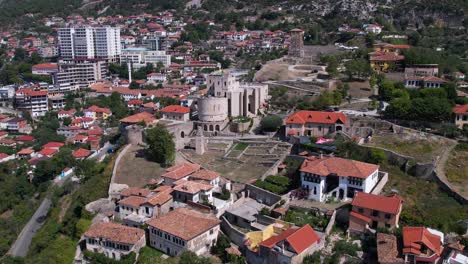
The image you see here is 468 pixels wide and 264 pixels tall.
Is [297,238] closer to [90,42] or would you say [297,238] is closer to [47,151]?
[47,151]

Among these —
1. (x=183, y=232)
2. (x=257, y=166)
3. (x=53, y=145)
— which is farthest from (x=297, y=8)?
(x=183, y=232)

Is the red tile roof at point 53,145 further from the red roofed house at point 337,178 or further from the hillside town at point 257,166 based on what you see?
the red roofed house at point 337,178

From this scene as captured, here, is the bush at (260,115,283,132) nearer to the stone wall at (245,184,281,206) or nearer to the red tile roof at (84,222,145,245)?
the stone wall at (245,184,281,206)

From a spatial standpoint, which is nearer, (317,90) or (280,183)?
(280,183)

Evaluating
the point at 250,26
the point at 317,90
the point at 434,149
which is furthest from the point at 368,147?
the point at 250,26

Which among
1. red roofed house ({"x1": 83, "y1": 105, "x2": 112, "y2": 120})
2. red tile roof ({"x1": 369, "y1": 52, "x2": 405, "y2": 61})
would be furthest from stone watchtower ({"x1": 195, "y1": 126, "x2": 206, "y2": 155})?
red roofed house ({"x1": 83, "y1": 105, "x2": 112, "y2": 120})

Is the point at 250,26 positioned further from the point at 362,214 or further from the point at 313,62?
the point at 362,214

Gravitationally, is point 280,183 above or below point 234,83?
below
